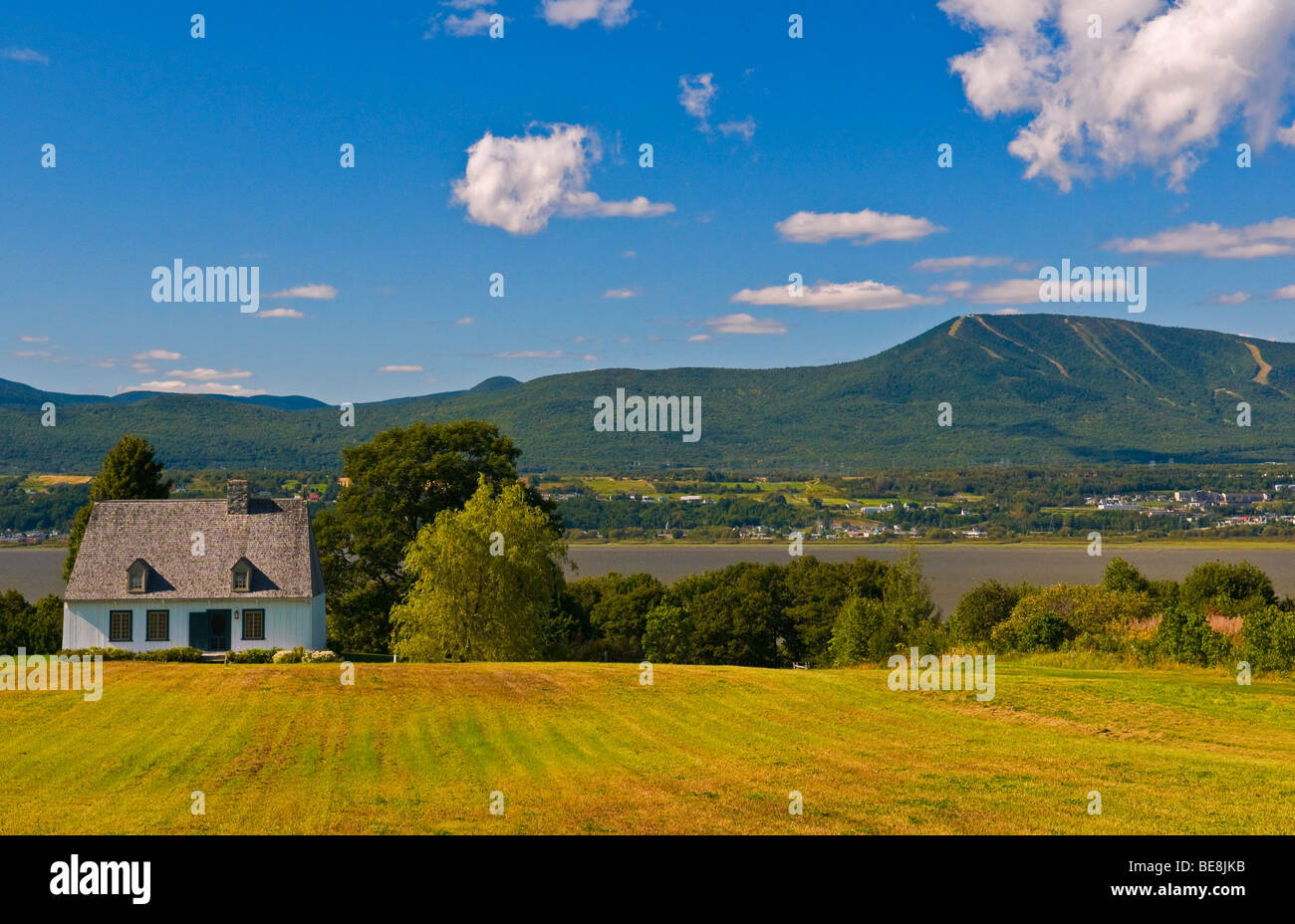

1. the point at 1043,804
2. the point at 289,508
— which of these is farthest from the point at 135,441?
the point at 1043,804

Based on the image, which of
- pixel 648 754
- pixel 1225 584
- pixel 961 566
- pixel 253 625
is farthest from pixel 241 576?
pixel 961 566

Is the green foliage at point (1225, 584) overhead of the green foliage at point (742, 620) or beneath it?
overhead

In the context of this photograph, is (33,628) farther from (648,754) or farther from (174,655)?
(648,754)

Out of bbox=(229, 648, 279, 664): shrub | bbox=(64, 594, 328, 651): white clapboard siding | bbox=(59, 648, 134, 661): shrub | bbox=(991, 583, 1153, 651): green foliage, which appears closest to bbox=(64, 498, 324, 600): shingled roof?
bbox=(64, 594, 328, 651): white clapboard siding

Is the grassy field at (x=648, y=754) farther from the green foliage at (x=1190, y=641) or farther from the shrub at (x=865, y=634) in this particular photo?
the shrub at (x=865, y=634)

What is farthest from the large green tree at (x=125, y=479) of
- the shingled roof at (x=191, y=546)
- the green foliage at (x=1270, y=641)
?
the green foliage at (x=1270, y=641)
